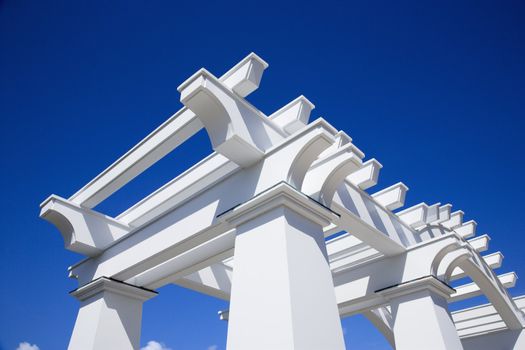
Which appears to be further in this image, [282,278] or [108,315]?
[108,315]

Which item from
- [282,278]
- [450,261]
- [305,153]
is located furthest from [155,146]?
[450,261]

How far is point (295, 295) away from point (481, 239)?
36.8ft

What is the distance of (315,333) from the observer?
4.79 meters

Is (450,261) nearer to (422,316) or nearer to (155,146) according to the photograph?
(422,316)

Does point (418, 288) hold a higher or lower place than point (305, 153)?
lower

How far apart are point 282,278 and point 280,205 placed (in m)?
1.12

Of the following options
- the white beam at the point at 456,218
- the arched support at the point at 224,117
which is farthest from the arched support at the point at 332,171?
the white beam at the point at 456,218

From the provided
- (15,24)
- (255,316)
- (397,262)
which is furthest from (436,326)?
(15,24)

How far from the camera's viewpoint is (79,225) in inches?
382

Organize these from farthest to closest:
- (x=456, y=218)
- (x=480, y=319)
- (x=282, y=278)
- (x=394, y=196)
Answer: (x=480, y=319), (x=456, y=218), (x=394, y=196), (x=282, y=278)

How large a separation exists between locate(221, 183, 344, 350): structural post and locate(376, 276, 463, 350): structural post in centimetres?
395

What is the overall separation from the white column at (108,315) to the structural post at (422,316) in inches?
247

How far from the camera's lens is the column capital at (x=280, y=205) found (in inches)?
217

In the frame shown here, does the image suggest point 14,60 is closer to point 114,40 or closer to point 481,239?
point 114,40
